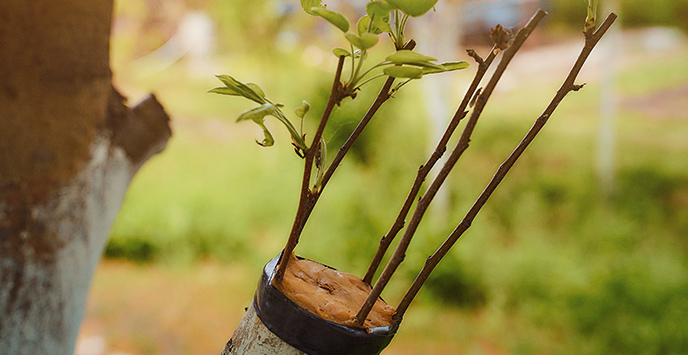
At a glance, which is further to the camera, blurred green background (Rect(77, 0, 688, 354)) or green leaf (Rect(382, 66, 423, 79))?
blurred green background (Rect(77, 0, 688, 354))

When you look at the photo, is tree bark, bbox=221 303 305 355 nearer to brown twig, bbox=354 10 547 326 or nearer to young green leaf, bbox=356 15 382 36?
brown twig, bbox=354 10 547 326

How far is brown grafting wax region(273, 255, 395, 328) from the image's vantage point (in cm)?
40

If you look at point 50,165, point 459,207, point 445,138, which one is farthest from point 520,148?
point 459,207

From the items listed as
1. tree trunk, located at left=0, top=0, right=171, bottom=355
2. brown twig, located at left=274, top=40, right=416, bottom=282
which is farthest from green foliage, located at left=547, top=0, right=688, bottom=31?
brown twig, located at left=274, top=40, right=416, bottom=282

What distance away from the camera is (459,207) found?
3318mm

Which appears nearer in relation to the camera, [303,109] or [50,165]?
[303,109]

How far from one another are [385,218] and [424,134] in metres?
1.50

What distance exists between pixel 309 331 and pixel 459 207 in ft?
9.93

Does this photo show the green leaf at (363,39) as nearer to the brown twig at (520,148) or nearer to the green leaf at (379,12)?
the green leaf at (379,12)

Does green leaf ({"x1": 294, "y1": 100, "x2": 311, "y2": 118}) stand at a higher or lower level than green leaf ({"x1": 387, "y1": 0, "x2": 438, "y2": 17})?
lower

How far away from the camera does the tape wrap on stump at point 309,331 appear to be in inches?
15.1

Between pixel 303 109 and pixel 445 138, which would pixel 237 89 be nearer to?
pixel 303 109

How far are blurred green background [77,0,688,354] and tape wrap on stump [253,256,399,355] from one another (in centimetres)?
15

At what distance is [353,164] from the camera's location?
13.0 ft
